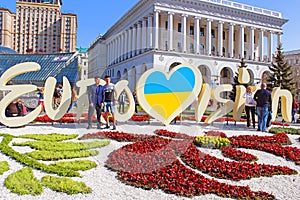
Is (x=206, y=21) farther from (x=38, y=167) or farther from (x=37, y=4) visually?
(x=37, y=4)

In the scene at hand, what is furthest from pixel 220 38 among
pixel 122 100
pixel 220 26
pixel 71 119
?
pixel 71 119

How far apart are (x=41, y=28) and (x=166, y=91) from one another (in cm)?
13206

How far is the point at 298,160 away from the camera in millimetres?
6965

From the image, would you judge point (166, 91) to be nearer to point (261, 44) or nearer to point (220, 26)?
point (220, 26)

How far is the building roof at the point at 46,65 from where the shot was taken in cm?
4694

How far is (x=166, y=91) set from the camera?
29.5 ft

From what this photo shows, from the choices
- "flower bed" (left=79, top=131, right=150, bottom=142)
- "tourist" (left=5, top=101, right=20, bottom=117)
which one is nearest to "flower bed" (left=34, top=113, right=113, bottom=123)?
"tourist" (left=5, top=101, right=20, bottom=117)

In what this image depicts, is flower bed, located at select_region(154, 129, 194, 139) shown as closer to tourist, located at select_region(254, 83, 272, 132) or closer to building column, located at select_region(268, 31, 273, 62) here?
tourist, located at select_region(254, 83, 272, 132)

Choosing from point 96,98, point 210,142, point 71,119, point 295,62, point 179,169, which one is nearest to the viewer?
A: point 179,169

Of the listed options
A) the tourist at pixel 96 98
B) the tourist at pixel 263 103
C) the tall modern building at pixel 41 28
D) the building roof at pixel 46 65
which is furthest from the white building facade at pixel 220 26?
the tall modern building at pixel 41 28

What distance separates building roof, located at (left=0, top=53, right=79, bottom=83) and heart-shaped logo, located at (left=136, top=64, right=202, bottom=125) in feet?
126

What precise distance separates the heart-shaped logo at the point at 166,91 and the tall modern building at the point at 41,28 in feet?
396

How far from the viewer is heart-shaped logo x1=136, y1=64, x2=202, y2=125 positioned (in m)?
9.06

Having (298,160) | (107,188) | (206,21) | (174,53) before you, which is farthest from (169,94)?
(206,21)
